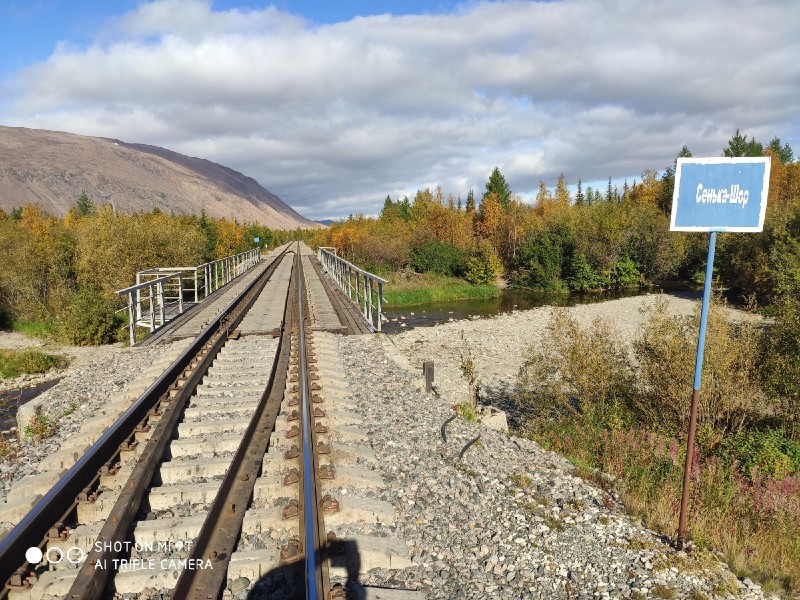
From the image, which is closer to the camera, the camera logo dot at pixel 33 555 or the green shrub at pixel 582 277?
the camera logo dot at pixel 33 555

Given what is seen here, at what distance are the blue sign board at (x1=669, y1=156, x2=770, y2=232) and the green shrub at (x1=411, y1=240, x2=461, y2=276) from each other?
136 feet

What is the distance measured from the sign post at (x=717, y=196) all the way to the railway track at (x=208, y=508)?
8.94 ft

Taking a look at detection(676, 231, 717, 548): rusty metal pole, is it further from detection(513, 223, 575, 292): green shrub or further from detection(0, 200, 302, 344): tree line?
detection(513, 223, 575, 292): green shrub

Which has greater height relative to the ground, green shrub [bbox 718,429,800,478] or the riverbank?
the riverbank

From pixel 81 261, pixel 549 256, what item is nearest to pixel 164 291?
pixel 81 261

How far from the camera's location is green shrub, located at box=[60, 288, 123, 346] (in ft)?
60.1

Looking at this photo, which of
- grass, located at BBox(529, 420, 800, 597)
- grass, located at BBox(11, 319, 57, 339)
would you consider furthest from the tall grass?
grass, located at BBox(11, 319, 57, 339)

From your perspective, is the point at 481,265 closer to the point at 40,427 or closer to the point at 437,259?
the point at 437,259

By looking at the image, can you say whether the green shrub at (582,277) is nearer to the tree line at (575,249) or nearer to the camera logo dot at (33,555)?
the tree line at (575,249)

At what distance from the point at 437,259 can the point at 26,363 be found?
3391cm

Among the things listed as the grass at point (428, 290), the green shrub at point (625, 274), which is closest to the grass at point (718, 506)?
the grass at point (428, 290)

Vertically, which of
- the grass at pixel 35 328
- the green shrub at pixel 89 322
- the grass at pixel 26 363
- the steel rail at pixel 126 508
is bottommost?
the grass at pixel 35 328

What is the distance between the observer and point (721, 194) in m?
3.94

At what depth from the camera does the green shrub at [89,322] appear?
18.3m
